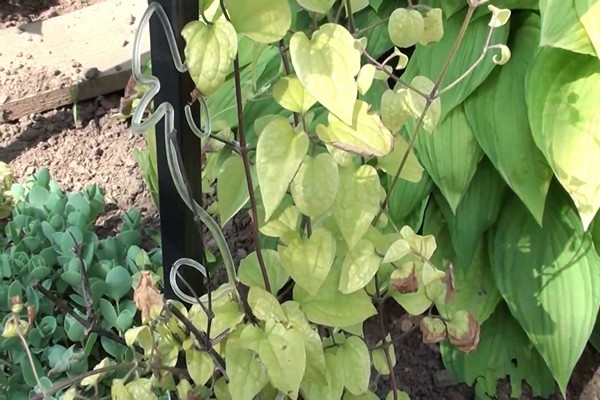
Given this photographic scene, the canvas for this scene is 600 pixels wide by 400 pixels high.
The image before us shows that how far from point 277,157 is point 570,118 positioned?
781mm

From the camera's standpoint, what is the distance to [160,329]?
42.6 inches

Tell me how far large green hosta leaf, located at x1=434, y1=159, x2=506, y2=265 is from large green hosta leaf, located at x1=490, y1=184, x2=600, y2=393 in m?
0.04

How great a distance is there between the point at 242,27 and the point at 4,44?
1702 millimetres

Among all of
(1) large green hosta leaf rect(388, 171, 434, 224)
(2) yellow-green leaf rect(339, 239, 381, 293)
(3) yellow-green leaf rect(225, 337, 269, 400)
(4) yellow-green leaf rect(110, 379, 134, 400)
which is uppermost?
(2) yellow-green leaf rect(339, 239, 381, 293)

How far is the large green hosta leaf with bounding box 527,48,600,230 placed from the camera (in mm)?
1406

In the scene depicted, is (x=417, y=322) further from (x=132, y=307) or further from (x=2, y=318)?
(x=2, y=318)

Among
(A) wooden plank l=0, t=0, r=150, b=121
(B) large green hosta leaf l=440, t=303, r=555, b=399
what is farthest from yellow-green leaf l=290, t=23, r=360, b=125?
(A) wooden plank l=0, t=0, r=150, b=121

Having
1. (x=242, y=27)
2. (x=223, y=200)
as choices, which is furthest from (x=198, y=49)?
(x=223, y=200)

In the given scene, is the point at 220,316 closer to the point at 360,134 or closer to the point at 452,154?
the point at 360,134

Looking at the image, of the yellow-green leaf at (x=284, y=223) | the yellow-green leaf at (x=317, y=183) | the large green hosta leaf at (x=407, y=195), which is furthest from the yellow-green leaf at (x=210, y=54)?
the large green hosta leaf at (x=407, y=195)

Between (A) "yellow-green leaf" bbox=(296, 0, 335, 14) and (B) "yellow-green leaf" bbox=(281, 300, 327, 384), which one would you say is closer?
(A) "yellow-green leaf" bbox=(296, 0, 335, 14)

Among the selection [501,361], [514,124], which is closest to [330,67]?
[514,124]

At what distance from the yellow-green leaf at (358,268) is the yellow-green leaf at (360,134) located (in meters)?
0.15

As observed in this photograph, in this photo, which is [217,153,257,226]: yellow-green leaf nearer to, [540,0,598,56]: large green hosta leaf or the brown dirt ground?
[540,0,598,56]: large green hosta leaf
